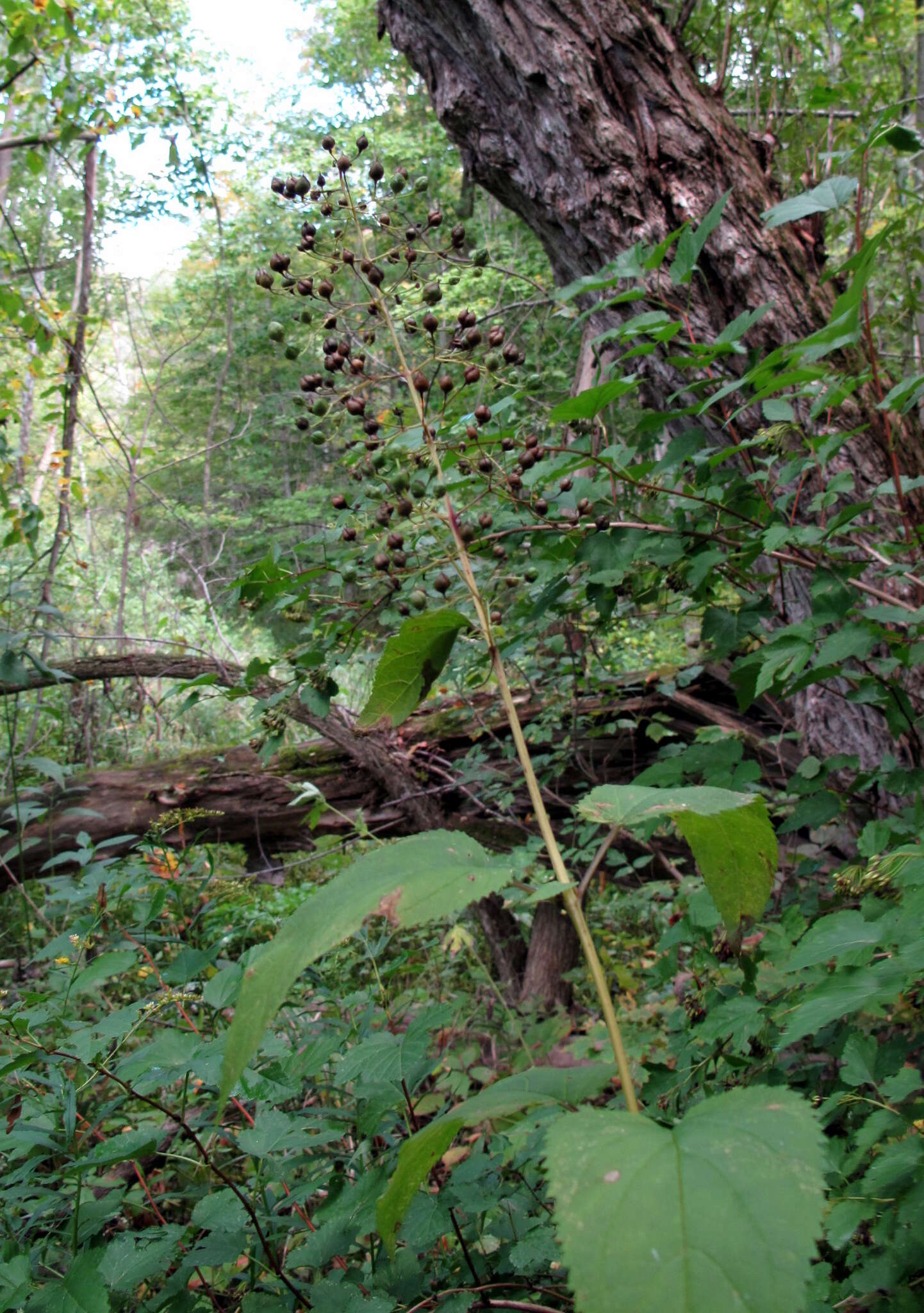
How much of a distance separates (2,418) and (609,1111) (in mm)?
4263

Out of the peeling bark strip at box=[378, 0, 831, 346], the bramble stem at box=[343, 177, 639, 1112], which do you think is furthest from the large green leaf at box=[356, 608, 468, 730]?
the peeling bark strip at box=[378, 0, 831, 346]

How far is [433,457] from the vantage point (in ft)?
2.71

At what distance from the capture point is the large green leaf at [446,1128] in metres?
0.58

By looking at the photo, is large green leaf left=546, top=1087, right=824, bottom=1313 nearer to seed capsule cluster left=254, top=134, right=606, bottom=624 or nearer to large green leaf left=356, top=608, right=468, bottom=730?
large green leaf left=356, top=608, right=468, bottom=730

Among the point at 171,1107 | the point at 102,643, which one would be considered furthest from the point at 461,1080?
the point at 102,643

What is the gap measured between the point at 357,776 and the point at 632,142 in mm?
2498

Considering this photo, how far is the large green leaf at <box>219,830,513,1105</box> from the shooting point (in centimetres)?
51

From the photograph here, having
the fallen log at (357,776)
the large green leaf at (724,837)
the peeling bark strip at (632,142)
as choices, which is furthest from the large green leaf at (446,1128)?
the fallen log at (357,776)

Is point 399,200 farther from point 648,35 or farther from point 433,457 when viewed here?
point 648,35

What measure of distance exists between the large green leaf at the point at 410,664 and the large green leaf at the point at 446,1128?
1.19ft

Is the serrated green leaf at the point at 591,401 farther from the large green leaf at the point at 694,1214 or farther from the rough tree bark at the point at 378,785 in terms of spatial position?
the rough tree bark at the point at 378,785

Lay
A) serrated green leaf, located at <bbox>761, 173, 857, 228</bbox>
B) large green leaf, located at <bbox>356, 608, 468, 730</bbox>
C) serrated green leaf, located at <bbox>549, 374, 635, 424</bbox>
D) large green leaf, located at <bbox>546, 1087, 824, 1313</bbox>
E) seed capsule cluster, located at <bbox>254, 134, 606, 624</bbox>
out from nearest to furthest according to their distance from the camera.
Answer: large green leaf, located at <bbox>546, 1087, 824, 1313</bbox>, large green leaf, located at <bbox>356, 608, 468, 730</bbox>, seed capsule cluster, located at <bbox>254, 134, 606, 624</bbox>, serrated green leaf, located at <bbox>549, 374, 635, 424</bbox>, serrated green leaf, located at <bbox>761, 173, 857, 228</bbox>

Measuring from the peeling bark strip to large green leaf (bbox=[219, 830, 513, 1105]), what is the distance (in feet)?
5.58

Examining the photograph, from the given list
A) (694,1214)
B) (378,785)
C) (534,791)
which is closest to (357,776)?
(378,785)
